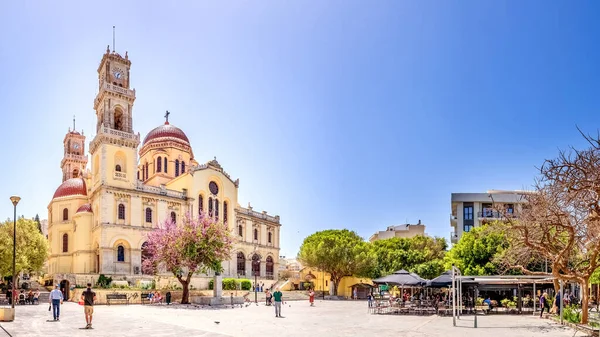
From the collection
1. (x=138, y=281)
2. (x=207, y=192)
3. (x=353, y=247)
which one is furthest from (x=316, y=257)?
(x=138, y=281)

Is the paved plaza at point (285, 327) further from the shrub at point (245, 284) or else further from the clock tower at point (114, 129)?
the clock tower at point (114, 129)

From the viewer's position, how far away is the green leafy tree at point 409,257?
5378 cm

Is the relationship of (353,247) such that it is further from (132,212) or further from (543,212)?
(543,212)

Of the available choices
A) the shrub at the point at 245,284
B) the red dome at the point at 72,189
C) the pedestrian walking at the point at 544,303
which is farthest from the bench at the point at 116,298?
the pedestrian walking at the point at 544,303

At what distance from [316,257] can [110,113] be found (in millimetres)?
25836

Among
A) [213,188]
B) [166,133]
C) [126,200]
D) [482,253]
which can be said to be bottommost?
[482,253]

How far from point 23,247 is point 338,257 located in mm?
29539

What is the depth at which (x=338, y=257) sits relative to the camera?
5441cm

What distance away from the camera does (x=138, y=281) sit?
44.8m

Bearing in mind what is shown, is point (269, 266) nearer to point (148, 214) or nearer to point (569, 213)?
point (148, 214)

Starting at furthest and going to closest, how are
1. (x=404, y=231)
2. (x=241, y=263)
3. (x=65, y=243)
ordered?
(x=404, y=231)
(x=241, y=263)
(x=65, y=243)

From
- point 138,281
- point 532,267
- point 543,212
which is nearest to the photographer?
point 543,212

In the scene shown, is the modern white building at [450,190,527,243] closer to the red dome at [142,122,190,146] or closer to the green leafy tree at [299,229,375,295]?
the green leafy tree at [299,229,375,295]

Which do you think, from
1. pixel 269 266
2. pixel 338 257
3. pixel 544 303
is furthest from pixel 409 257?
pixel 544 303
